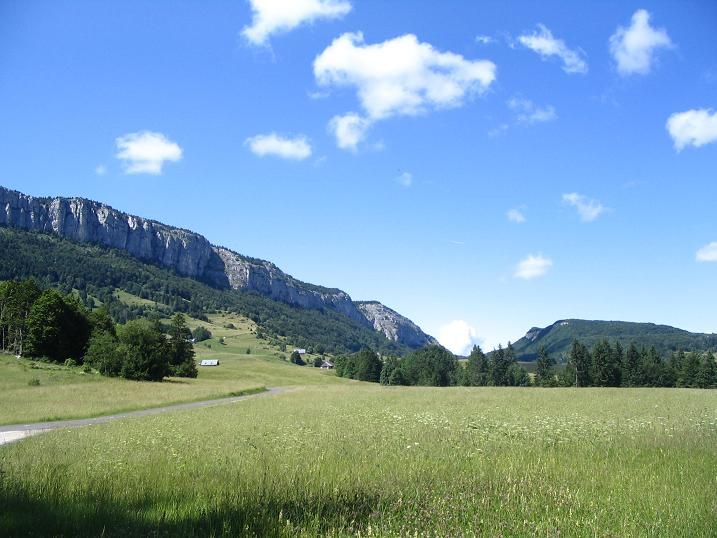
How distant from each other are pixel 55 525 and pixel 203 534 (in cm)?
188

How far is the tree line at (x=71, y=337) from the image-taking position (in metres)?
73.2

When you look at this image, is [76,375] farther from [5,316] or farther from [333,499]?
[333,499]

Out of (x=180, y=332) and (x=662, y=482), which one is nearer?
(x=662, y=482)

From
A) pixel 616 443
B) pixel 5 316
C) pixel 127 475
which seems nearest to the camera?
pixel 127 475

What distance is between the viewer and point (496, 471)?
9.03m

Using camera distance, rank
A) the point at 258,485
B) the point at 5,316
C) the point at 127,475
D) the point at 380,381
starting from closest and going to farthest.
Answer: the point at 258,485 → the point at 127,475 → the point at 5,316 → the point at 380,381

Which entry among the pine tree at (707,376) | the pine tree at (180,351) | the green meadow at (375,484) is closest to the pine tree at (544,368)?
the pine tree at (707,376)

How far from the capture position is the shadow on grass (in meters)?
5.53

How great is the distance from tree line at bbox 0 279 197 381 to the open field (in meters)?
64.7

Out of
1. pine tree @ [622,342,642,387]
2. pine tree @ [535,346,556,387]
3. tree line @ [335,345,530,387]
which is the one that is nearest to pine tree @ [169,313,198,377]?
tree line @ [335,345,530,387]

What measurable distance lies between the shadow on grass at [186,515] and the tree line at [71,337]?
72.1 metres

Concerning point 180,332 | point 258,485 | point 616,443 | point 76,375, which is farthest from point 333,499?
point 180,332

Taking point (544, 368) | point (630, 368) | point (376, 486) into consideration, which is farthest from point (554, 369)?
point (376, 486)

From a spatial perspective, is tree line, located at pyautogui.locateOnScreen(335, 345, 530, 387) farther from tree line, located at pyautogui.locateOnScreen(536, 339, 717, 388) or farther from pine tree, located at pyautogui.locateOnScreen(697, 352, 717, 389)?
pine tree, located at pyautogui.locateOnScreen(697, 352, 717, 389)
